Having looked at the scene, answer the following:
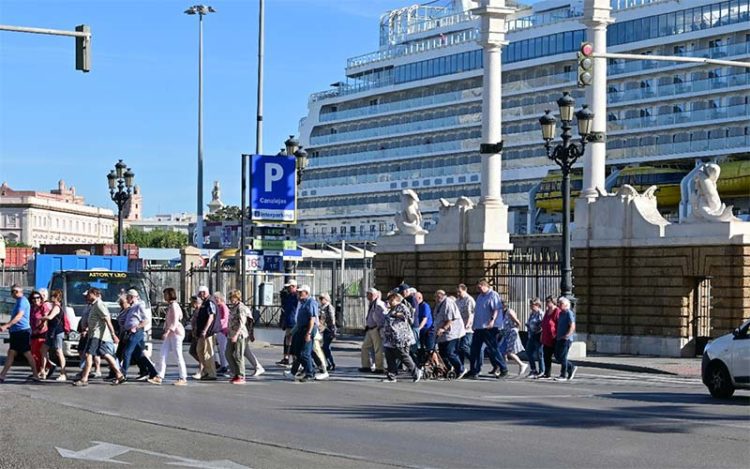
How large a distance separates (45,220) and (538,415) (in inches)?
5999

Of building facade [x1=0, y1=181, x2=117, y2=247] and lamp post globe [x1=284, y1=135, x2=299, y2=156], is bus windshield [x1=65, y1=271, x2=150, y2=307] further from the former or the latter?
building facade [x1=0, y1=181, x2=117, y2=247]

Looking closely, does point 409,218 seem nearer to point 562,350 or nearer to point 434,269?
point 434,269

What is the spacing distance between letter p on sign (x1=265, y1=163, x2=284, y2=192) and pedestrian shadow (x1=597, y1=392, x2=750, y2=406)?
681 inches

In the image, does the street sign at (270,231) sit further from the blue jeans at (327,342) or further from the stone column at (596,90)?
the blue jeans at (327,342)

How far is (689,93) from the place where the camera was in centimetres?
7169

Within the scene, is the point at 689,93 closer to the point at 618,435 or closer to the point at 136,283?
the point at 136,283

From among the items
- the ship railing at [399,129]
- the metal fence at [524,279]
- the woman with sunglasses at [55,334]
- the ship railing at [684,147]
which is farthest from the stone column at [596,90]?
the ship railing at [399,129]

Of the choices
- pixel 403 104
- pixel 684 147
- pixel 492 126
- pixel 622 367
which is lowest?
pixel 622 367

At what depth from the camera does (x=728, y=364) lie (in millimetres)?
20172

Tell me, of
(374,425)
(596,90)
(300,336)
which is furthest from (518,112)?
(374,425)

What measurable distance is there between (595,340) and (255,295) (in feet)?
42.6

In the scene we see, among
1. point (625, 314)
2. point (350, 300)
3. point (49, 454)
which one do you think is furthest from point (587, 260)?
point (49, 454)

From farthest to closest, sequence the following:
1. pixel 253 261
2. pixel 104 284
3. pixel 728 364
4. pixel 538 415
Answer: pixel 253 261
pixel 104 284
pixel 728 364
pixel 538 415

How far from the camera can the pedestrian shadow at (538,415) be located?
1620cm
